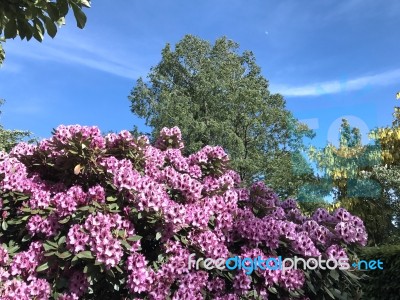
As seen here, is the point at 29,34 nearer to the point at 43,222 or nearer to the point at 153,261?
the point at 43,222

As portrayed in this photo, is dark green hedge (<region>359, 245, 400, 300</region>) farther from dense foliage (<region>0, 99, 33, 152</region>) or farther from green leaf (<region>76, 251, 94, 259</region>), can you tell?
dense foliage (<region>0, 99, 33, 152</region>)

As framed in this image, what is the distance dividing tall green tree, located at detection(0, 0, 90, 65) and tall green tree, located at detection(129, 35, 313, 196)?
1835 centimetres

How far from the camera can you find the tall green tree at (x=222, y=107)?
2298cm

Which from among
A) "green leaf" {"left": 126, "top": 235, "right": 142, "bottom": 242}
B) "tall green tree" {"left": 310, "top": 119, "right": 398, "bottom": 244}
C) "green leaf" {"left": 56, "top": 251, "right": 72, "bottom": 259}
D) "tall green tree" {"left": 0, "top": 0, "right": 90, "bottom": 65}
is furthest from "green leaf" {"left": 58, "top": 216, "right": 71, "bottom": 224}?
"tall green tree" {"left": 310, "top": 119, "right": 398, "bottom": 244}

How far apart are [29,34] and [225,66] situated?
908 inches

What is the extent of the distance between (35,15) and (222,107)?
70.3ft

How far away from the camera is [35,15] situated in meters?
3.35

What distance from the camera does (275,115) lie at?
2527cm

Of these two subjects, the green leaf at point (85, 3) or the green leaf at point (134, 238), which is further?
the green leaf at point (85, 3)

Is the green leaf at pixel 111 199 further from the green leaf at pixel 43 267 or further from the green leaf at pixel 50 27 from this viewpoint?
the green leaf at pixel 50 27

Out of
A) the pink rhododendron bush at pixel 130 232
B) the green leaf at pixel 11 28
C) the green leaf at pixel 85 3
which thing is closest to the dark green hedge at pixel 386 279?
the pink rhododendron bush at pixel 130 232

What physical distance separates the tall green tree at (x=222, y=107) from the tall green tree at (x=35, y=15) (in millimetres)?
18347

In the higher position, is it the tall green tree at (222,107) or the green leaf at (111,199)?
the tall green tree at (222,107)

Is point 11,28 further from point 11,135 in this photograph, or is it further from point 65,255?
point 11,135
